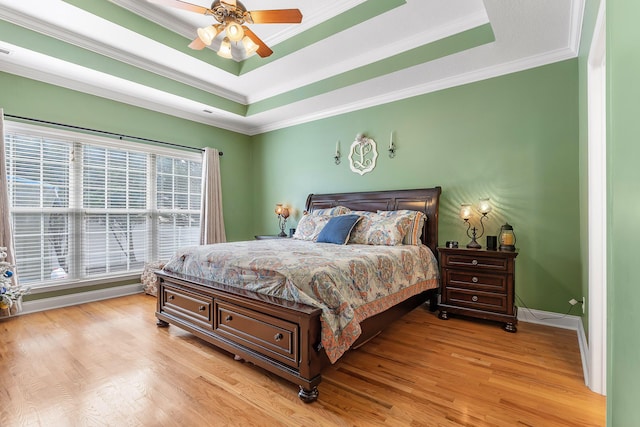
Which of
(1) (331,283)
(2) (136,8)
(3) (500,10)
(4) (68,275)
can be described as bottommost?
(4) (68,275)

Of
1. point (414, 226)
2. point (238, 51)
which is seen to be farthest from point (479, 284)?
point (238, 51)

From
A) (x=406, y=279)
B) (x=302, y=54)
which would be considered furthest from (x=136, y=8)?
(x=406, y=279)

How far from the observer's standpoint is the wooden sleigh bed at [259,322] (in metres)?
1.85

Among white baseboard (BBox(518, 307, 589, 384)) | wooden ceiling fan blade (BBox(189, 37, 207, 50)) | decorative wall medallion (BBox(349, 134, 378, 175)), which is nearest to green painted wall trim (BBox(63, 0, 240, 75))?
wooden ceiling fan blade (BBox(189, 37, 207, 50))

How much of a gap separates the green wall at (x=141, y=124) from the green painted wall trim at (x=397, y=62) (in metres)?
1.36

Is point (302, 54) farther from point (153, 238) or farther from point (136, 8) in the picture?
point (153, 238)

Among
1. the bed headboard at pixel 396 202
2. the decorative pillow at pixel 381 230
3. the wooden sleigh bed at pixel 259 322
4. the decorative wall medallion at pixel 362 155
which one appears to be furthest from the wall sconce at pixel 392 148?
the wooden sleigh bed at pixel 259 322

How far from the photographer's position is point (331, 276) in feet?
6.64

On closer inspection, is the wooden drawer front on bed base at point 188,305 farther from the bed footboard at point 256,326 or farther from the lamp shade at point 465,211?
the lamp shade at point 465,211

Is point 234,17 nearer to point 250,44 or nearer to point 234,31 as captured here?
point 234,31

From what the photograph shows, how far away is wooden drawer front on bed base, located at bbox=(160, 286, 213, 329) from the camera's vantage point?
8.16ft

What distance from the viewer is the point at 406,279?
2855 mm

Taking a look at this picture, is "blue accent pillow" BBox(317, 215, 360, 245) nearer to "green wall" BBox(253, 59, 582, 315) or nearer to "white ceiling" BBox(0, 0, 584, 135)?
"green wall" BBox(253, 59, 582, 315)

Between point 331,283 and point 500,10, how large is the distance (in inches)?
96.3
